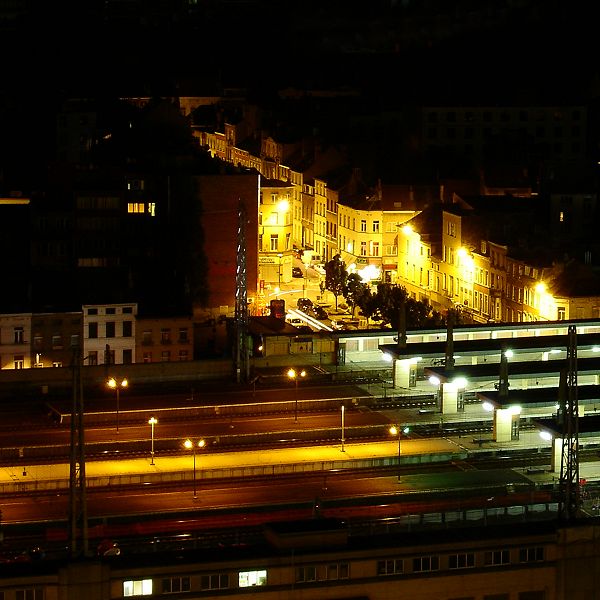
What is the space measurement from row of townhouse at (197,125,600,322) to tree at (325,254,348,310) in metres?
1.71

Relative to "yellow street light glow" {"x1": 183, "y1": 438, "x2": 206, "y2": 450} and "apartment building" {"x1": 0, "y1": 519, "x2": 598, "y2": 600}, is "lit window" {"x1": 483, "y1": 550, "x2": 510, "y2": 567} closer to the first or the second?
"apartment building" {"x1": 0, "y1": 519, "x2": 598, "y2": 600}

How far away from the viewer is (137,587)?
75.7 feet

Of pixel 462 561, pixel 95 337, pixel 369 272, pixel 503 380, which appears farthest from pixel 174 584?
pixel 369 272

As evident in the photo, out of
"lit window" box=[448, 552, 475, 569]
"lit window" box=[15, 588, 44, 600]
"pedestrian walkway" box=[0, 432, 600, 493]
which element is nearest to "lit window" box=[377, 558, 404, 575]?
"lit window" box=[448, 552, 475, 569]

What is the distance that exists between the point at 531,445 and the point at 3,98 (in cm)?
5087

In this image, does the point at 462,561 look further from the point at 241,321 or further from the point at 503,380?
the point at 241,321

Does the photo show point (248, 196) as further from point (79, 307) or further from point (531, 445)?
point (531, 445)

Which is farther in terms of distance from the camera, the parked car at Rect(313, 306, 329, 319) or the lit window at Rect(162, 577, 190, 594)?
the parked car at Rect(313, 306, 329, 319)

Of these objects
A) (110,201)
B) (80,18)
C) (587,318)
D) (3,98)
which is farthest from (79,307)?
(80,18)

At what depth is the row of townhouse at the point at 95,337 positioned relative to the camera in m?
42.8

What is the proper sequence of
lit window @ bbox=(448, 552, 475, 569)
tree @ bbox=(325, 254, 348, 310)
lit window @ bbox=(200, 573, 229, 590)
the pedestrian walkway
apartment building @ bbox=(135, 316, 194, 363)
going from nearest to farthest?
lit window @ bbox=(200, 573, 229, 590) < lit window @ bbox=(448, 552, 475, 569) < the pedestrian walkway < apartment building @ bbox=(135, 316, 194, 363) < tree @ bbox=(325, 254, 348, 310)

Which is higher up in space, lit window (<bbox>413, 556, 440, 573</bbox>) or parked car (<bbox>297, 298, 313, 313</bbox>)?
parked car (<bbox>297, 298, 313, 313</bbox>)

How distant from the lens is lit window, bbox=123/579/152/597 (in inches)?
907

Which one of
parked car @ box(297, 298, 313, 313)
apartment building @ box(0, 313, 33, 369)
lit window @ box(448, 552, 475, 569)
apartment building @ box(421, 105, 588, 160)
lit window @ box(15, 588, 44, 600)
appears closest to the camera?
lit window @ box(15, 588, 44, 600)
